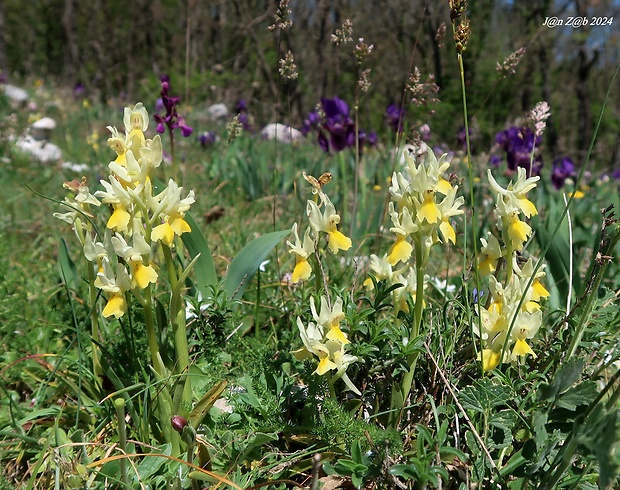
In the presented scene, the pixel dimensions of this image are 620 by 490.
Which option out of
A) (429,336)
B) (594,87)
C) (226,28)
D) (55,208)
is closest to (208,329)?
(429,336)

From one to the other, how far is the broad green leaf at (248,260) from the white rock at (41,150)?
3488 millimetres

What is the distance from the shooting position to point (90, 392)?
158cm

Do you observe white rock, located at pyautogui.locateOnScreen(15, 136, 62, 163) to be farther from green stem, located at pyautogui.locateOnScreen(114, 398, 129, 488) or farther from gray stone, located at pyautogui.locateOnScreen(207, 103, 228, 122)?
green stem, located at pyautogui.locateOnScreen(114, 398, 129, 488)

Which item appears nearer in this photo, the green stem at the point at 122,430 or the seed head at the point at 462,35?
the green stem at the point at 122,430

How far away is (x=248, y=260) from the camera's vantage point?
1681 millimetres

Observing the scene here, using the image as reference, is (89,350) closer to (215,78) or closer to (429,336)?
(429,336)

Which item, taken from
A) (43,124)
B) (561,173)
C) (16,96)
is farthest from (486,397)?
(16,96)

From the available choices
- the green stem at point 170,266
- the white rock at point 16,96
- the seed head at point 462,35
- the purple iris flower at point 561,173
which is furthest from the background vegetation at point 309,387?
the white rock at point 16,96

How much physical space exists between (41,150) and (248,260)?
A: 3.81 meters

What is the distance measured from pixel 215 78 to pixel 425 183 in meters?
8.73

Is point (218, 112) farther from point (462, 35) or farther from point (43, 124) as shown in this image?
point (462, 35)

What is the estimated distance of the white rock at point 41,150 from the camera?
461 cm

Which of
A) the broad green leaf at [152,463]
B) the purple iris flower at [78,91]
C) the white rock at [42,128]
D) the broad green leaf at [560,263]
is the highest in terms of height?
the broad green leaf at [560,263]

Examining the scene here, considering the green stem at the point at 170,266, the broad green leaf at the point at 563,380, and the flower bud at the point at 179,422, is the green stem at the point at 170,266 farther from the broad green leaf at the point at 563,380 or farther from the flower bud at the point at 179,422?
the broad green leaf at the point at 563,380
